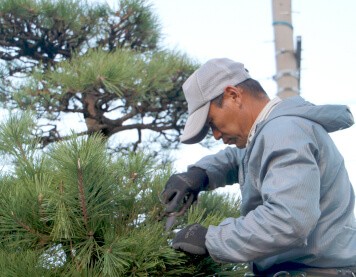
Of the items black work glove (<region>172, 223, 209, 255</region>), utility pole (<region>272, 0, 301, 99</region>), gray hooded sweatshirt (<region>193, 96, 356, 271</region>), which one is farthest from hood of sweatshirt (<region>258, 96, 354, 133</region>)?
utility pole (<region>272, 0, 301, 99</region>)

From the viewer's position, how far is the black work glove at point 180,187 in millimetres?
1084

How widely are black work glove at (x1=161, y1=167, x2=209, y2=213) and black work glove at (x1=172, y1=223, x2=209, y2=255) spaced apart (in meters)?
0.20

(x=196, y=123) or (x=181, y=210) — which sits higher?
(x=196, y=123)

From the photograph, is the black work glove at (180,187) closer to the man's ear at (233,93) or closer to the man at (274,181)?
the man at (274,181)

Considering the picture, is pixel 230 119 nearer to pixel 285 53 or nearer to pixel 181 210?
pixel 181 210

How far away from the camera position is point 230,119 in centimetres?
96

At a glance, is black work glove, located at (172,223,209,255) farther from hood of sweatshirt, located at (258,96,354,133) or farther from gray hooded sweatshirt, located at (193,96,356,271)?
hood of sweatshirt, located at (258,96,354,133)

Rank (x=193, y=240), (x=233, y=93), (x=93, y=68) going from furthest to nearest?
1. (x=93, y=68)
2. (x=233, y=93)
3. (x=193, y=240)

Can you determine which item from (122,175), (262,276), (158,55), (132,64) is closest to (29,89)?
(132,64)

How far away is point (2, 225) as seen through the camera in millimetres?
992

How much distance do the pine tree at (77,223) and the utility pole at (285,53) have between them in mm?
1057

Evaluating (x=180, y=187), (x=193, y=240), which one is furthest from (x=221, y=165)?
(x=193, y=240)

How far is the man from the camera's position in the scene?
2.40ft

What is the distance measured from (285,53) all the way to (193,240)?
1389 millimetres
